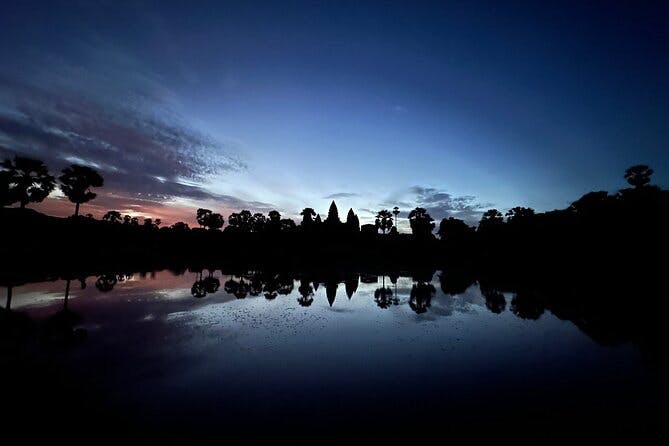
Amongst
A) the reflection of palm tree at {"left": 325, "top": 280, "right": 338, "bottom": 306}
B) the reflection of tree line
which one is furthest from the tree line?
the reflection of palm tree at {"left": 325, "top": 280, "right": 338, "bottom": 306}

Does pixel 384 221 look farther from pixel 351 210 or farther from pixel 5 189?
pixel 5 189

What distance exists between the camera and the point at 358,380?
45.8 ft

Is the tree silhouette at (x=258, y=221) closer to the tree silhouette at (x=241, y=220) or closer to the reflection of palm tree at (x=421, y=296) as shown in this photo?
the tree silhouette at (x=241, y=220)

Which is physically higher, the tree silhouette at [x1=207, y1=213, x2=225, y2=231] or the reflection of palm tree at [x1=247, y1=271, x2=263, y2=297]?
the tree silhouette at [x1=207, y1=213, x2=225, y2=231]

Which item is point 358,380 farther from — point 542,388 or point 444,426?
point 542,388

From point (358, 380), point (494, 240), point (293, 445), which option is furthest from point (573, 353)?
point (494, 240)

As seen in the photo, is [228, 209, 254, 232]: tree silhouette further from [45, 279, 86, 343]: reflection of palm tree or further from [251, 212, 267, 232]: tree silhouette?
[45, 279, 86, 343]: reflection of palm tree

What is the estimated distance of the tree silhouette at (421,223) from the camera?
140 m

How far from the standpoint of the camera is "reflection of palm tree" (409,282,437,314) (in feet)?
98.7

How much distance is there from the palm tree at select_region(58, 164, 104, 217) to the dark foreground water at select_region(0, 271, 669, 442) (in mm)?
45434

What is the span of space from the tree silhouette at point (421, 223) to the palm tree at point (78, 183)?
115580mm

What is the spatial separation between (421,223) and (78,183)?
12324cm

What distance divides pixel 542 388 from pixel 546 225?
7629 centimetres

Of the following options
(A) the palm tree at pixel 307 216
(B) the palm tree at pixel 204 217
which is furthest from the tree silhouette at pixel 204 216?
(A) the palm tree at pixel 307 216
